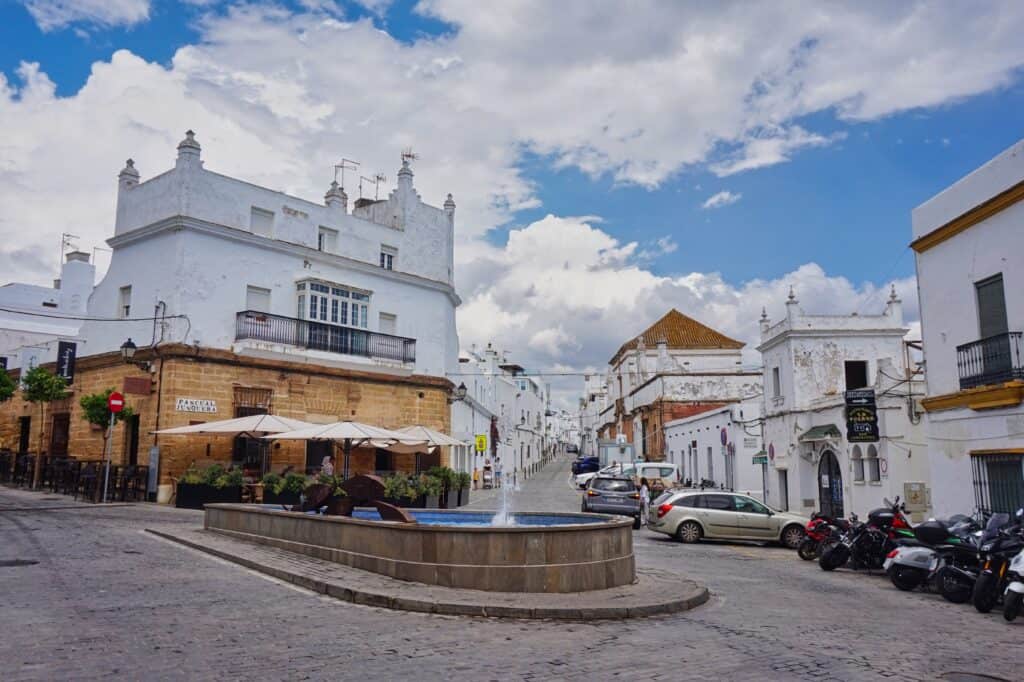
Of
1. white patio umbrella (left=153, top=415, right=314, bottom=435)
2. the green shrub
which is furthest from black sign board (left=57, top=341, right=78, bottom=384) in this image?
the green shrub

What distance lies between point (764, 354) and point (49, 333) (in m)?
33.7

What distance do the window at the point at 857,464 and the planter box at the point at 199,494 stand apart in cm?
1764

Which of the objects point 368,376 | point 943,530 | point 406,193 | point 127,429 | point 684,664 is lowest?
point 684,664

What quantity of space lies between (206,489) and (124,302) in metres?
8.58

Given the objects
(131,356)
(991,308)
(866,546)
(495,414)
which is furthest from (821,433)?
(495,414)

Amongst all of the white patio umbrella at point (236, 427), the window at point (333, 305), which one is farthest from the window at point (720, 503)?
the window at point (333, 305)

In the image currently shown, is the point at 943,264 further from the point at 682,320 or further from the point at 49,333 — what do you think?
the point at 682,320

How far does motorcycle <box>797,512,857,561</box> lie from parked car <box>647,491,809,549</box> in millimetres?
1985

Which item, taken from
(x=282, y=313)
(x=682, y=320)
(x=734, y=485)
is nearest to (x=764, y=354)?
(x=734, y=485)

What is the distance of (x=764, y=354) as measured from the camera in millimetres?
30766

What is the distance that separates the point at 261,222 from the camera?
27812 millimetres

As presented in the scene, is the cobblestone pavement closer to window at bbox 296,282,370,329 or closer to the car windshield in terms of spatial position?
the car windshield

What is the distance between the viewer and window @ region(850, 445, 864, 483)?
2344 cm

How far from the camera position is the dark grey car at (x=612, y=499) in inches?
936
